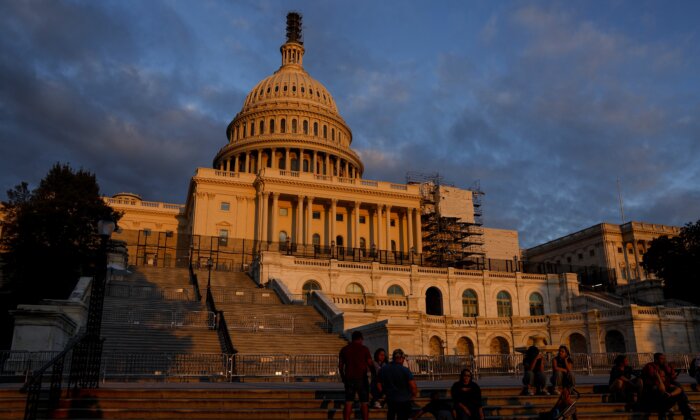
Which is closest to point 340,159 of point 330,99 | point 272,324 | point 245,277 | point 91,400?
point 330,99

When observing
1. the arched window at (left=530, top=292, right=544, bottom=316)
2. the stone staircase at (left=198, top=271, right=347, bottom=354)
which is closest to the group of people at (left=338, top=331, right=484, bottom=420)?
the stone staircase at (left=198, top=271, right=347, bottom=354)

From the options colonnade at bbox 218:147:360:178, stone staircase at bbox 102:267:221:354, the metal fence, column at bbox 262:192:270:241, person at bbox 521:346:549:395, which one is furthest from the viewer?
colonnade at bbox 218:147:360:178

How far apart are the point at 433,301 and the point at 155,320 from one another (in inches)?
1216

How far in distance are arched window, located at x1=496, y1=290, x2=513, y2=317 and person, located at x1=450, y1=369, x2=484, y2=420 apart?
45361mm

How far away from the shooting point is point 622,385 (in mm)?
15055

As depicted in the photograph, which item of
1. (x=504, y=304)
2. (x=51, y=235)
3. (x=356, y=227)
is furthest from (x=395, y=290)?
(x=51, y=235)

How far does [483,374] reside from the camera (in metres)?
24.8

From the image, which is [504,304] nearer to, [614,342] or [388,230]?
[614,342]

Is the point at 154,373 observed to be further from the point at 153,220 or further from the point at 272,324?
the point at 153,220

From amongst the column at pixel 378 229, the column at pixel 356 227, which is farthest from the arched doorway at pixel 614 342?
the column at pixel 356 227

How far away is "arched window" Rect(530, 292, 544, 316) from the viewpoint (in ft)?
184

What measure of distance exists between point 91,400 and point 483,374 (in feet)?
53.6

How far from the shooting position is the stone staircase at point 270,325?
27.0 metres

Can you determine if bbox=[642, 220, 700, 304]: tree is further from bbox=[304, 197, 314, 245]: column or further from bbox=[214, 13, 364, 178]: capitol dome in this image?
bbox=[214, 13, 364, 178]: capitol dome
